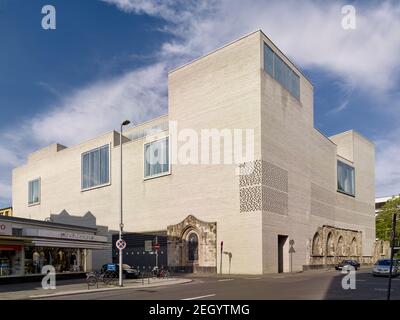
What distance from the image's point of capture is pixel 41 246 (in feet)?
108

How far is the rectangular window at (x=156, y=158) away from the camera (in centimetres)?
5762

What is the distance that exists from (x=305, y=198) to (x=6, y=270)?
127 ft

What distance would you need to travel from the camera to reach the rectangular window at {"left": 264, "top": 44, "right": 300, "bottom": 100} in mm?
50219

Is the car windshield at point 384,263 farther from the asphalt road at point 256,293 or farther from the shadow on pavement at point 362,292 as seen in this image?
the asphalt road at point 256,293

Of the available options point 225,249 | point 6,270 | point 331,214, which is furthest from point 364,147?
point 6,270

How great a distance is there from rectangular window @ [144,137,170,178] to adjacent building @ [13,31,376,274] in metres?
0.14

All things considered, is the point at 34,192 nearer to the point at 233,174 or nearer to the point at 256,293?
the point at 233,174

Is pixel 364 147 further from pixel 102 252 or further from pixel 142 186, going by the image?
pixel 102 252

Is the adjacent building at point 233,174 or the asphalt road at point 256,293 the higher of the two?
the adjacent building at point 233,174

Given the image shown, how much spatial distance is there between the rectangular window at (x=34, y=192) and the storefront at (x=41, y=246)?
4929 centimetres

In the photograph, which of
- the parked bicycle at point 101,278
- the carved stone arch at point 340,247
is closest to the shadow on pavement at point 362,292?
the parked bicycle at point 101,278

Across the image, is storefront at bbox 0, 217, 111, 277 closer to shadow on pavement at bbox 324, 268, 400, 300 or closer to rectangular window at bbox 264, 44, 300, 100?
shadow on pavement at bbox 324, 268, 400, 300

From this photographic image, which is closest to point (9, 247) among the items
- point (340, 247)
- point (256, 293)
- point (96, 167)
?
point (256, 293)

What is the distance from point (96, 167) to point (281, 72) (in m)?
34.0
